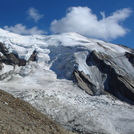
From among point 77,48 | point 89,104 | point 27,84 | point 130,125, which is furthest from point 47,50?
point 130,125

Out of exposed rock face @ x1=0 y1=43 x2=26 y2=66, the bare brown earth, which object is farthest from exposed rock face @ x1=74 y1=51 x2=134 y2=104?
the bare brown earth

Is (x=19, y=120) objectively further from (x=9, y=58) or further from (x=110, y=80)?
(x=9, y=58)

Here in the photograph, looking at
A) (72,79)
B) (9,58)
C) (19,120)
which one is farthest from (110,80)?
(19,120)

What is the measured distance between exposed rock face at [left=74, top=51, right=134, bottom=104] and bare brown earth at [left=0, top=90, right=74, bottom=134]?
55.4ft

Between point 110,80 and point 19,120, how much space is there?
23.6 meters

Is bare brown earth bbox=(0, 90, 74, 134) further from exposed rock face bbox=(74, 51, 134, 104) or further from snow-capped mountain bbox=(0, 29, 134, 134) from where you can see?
exposed rock face bbox=(74, 51, 134, 104)

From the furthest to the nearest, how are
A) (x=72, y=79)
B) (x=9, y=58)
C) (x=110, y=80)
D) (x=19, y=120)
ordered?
(x=9, y=58) < (x=110, y=80) < (x=72, y=79) < (x=19, y=120)

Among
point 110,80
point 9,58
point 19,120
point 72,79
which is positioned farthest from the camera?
point 9,58

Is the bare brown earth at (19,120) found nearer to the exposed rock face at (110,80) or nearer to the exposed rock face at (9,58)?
the exposed rock face at (110,80)

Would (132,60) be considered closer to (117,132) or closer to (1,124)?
(117,132)

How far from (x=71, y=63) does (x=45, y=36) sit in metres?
17.6

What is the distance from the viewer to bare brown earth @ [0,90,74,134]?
11492mm

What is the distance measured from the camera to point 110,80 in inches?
1404

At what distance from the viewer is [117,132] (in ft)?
73.4
